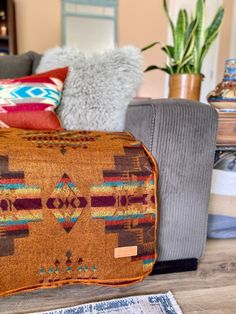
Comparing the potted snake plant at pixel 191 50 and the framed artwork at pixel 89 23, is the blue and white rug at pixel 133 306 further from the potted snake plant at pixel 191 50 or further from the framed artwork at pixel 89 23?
the framed artwork at pixel 89 23

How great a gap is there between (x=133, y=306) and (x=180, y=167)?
1.37ft

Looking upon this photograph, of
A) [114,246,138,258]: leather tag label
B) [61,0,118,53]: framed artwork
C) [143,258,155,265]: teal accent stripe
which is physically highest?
[61,0,118,53]: framed artwork

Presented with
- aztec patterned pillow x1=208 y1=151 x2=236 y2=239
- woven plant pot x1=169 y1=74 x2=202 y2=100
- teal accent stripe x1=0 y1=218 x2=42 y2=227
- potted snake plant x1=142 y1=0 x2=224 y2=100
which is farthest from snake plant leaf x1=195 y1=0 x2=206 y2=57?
teal accent stripe x1=0 y1=218 x2=42 y2=227

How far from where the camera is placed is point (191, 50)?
133 cm

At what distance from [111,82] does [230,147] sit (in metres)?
0.56

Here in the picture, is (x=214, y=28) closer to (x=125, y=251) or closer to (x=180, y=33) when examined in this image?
(x=180, y=33)

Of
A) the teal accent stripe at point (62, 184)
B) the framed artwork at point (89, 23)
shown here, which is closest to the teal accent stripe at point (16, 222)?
the teal accent stripe at point (62, 184)

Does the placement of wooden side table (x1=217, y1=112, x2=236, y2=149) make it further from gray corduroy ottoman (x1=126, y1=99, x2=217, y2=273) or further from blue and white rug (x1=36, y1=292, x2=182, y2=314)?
blue and white rug (x1=36, y1=292, x2=182, y2=314)

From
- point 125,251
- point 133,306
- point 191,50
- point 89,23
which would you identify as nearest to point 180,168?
point 125,251

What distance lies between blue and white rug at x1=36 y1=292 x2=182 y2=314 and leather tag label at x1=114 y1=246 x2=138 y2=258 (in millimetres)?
123

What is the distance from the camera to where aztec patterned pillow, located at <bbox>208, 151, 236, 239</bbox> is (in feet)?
3.65

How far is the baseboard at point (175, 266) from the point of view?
87 centimetres

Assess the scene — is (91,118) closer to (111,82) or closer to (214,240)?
(111,82)

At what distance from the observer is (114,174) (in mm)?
732
